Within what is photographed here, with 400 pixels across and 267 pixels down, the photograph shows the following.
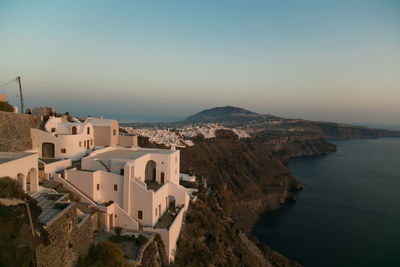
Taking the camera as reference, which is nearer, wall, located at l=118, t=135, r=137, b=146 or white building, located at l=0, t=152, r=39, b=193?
white building, located at l=0, t=152, r=39, b=193

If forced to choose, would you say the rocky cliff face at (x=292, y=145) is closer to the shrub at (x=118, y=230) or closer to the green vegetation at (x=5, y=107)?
the shrub at (x=118, y=230)

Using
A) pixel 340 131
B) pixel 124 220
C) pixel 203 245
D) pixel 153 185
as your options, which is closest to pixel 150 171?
pixel 153 185

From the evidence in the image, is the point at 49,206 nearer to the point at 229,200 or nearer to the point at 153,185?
the point at 153,185

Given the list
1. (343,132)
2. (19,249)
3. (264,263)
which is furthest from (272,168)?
(343,132)

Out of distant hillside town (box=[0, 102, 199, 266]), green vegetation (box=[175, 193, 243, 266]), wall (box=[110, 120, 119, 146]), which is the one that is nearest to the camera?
distant hillside town (box=[0, 102, 199, 266])

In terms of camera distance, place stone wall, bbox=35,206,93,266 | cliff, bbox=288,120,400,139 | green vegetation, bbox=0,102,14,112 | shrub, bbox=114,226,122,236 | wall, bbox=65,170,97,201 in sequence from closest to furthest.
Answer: stone wall, bbox=35,206,93,266 < shrub, bbox=114,226,122,236 < wall, bbox=65,170,97,201 < green vegetation, bbox=0,102,14,112 < cliff, bbox=288,120,400,139

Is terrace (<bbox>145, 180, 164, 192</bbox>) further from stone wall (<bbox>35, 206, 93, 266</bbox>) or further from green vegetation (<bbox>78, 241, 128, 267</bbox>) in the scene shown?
green vegetation (<bbox>78, 241, 128, 267</bbox>)

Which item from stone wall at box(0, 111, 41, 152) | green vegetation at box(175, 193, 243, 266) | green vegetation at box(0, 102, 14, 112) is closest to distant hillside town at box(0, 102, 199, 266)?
stone wall at box(0, 111, 41, 152)

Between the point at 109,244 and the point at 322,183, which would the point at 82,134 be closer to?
the point at 109,244
